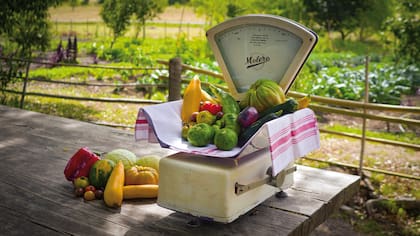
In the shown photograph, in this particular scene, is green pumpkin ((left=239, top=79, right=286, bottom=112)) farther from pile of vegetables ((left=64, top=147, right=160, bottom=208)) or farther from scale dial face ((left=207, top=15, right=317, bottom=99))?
pile of vegetables ((left=64, top=147, right=160, bottom=208))

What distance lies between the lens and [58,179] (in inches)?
58.9

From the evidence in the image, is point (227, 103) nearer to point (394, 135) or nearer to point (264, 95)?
point (264, 95)

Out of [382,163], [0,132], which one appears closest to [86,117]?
[382,163]

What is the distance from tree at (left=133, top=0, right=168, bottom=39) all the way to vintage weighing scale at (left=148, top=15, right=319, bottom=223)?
6.37m

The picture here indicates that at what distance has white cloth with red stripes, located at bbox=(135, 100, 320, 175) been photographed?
1.12 m

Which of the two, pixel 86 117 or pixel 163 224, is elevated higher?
pixel 163 224

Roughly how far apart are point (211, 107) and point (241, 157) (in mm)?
158

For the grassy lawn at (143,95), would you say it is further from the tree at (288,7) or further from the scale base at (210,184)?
the scale base at (210,184)

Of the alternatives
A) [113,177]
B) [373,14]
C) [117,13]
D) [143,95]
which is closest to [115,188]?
[113,177]

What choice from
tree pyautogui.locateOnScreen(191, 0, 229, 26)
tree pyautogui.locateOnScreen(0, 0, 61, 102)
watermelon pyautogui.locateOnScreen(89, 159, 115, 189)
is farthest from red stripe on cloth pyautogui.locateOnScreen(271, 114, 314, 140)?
tree pyautogui.locateOnScreen(191, 0, 229, 26)

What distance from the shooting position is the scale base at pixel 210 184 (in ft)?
3.67

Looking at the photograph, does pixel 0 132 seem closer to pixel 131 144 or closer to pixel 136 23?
pixel 131 144

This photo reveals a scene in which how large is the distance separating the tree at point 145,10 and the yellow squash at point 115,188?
6437 mm

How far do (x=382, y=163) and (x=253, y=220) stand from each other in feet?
11.1
